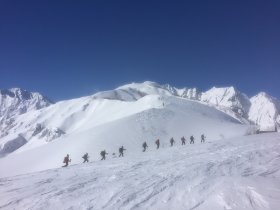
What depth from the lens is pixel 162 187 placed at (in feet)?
59.4

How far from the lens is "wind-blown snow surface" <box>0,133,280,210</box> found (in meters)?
14.9

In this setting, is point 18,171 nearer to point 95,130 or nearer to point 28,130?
point 95,130

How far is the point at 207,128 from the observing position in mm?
76125

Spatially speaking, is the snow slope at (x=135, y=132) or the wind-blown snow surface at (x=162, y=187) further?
the snow slope at (x=135, y=132)

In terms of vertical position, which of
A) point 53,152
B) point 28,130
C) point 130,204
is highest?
point 28,130

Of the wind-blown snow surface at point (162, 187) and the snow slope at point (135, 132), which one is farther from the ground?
the snow slope at point (135, 132)

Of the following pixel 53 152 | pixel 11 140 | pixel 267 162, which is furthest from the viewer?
pixel 11 140

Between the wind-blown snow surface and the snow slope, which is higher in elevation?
the snow slope

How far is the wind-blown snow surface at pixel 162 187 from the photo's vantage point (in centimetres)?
1492

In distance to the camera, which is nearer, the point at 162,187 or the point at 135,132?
the point at 162,187

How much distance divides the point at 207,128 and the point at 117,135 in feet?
66.0

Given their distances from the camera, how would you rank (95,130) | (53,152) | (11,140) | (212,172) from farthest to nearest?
1. (11,140)
2. (95,130)
3. (53,152)
4. (212,172)

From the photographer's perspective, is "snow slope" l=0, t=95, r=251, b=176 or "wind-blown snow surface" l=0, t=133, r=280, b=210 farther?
"snow slope" l=0, t=95, r=251, b=176

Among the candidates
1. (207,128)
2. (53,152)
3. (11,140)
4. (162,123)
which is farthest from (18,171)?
(11,140)
